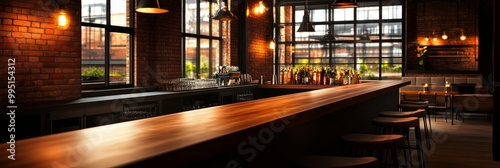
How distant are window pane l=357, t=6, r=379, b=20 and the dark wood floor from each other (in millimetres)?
3561

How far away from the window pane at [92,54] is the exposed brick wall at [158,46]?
2.20 feet

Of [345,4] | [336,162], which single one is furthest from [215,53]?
[336,162]

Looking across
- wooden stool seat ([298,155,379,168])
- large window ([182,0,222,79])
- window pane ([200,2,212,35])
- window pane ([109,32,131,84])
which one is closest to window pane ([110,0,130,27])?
window pane ([109,32,131,84])

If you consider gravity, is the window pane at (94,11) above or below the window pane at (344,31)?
below

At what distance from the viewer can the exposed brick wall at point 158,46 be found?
725 centimetres

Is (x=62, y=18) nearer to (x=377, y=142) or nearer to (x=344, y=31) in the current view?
(x=377, y=142)

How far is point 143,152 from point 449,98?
35.3 ft

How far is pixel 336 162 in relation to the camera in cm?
270

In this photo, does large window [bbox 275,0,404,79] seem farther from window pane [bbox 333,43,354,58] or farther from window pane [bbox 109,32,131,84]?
window pane [bbox 109,32,131,84]

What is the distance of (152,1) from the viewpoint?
182 inches

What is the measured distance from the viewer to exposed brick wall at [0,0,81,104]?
15.6 feet

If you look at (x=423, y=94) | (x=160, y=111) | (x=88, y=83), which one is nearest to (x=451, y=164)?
(x=160, y=111)

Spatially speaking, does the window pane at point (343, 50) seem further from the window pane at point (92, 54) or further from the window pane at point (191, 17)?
the window pane at point (92, 54)

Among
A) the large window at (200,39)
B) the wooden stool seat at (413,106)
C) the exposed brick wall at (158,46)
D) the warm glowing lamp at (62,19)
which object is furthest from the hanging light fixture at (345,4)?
the large window at (200,39)
